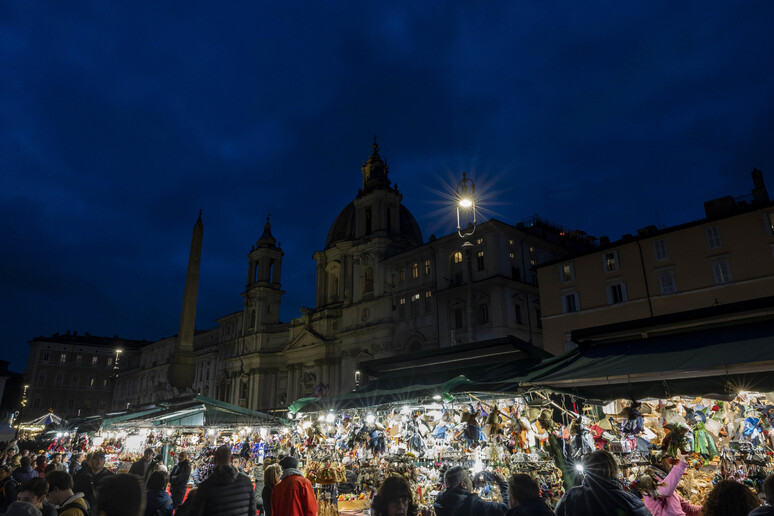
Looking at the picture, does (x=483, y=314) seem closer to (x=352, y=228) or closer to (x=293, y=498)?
(x=352, y=228)

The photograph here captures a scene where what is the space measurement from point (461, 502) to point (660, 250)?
3117 cm

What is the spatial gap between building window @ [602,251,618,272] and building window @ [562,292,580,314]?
8.74 feet

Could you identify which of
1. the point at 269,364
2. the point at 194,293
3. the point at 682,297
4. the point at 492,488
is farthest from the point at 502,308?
the point at 269,364

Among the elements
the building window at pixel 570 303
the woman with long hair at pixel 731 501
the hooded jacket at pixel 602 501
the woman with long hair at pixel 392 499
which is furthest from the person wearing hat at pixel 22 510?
the building window at pixel 570 303

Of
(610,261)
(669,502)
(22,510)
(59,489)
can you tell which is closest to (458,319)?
(610,261)

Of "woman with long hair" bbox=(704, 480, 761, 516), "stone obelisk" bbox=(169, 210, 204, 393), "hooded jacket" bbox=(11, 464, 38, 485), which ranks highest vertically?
"stone obelisk" bbox=(169, 210, 204, 393)

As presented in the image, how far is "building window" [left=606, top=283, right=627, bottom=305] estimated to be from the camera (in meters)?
32.7

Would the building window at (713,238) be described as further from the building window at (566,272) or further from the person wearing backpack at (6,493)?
the person wearing backpack at (6,493)

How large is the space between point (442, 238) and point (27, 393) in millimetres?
83119

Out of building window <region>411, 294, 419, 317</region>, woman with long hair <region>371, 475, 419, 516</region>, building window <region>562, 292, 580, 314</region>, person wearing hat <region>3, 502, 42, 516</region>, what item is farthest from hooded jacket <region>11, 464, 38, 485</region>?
building window <region>411, 294, 419, 317</region>

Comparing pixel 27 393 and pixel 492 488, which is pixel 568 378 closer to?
pixel 492 488

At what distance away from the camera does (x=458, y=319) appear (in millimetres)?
40312

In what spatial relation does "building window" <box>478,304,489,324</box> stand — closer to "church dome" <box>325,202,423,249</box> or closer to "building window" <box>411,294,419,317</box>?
"building window" <box>411,294,419,317</box>

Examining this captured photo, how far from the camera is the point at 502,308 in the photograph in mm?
37656
